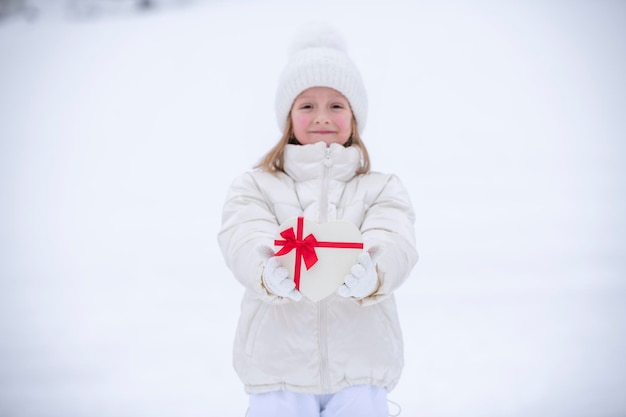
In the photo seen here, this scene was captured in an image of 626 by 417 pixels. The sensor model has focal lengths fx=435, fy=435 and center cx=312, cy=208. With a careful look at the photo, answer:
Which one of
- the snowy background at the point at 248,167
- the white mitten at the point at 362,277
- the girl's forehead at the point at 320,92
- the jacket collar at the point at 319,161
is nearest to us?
the white mitten at the point at 362,277

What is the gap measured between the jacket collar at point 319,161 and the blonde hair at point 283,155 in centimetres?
5

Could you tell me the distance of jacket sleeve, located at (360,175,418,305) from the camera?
807 mm

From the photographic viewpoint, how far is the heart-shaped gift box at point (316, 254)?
0.75m

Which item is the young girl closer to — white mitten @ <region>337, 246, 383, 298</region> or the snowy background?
white mitten @ <region>337, 246, 383, 298</region>

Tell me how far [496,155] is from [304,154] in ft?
7.36

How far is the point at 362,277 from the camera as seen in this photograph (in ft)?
2.45

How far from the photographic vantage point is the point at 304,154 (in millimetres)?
1016

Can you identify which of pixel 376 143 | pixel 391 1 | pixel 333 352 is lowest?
pixel 333 352

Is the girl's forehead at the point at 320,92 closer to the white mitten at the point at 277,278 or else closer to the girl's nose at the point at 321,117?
the girl's nose at the point at 321,117

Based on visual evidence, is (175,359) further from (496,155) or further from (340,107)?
(496,155)

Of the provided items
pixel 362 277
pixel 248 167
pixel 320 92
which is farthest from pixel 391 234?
pixel 248 167

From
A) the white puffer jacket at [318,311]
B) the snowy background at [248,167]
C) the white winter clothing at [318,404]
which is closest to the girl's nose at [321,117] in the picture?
the white puffer jacket at [318,311]

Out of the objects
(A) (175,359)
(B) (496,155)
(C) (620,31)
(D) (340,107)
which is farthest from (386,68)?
(A) (175,359)

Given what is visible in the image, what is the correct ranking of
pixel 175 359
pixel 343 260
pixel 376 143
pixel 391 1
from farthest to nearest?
1. pixel 391 1
2. pixel 376 143
3. pixel 175 359
4. pixel 343 260
